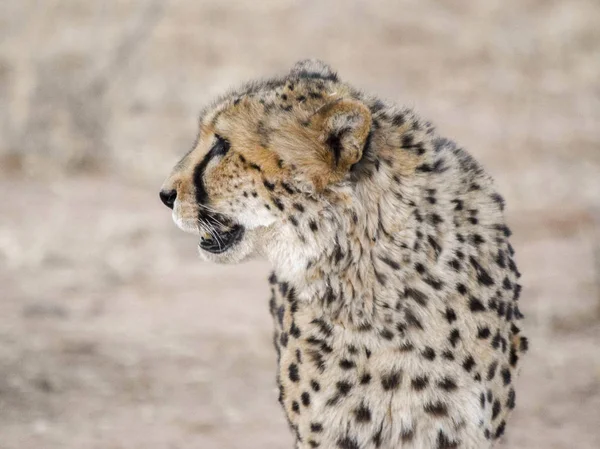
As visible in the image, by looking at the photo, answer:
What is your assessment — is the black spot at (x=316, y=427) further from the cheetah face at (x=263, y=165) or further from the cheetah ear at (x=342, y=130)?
the cheetah ear at (x=342, y=130)

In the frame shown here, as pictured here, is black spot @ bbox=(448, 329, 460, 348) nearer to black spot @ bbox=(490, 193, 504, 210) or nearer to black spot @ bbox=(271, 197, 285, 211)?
black spot @ bbox=(490, 193, 504, 210)

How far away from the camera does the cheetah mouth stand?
249cm

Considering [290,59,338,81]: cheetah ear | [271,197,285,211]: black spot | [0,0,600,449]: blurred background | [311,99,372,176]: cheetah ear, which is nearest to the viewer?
[311,99,372,176]: cheetah ear

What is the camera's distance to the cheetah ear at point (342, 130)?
2289 mm

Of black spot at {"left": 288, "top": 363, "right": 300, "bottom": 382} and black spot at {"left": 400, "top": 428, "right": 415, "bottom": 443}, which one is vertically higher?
black spot at {"left": 288, "top": 363, "right": 300, "bottom": 382}

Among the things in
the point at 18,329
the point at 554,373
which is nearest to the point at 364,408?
the point at 554,373

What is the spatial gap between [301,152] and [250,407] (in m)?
1.81

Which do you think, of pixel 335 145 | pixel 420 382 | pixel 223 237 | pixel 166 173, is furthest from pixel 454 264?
pixel 166 173

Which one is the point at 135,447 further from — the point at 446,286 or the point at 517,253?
the point at 517,253

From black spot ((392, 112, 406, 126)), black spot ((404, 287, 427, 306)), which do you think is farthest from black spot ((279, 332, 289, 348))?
black spot ((392, 112, 406, 126))

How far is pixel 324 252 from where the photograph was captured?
239 centimetres

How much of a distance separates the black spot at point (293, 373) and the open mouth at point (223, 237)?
0.30m

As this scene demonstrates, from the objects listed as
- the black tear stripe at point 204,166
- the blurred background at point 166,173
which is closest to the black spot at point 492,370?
the black tear stripe at point 204,166

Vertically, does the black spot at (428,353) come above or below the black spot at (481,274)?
below
